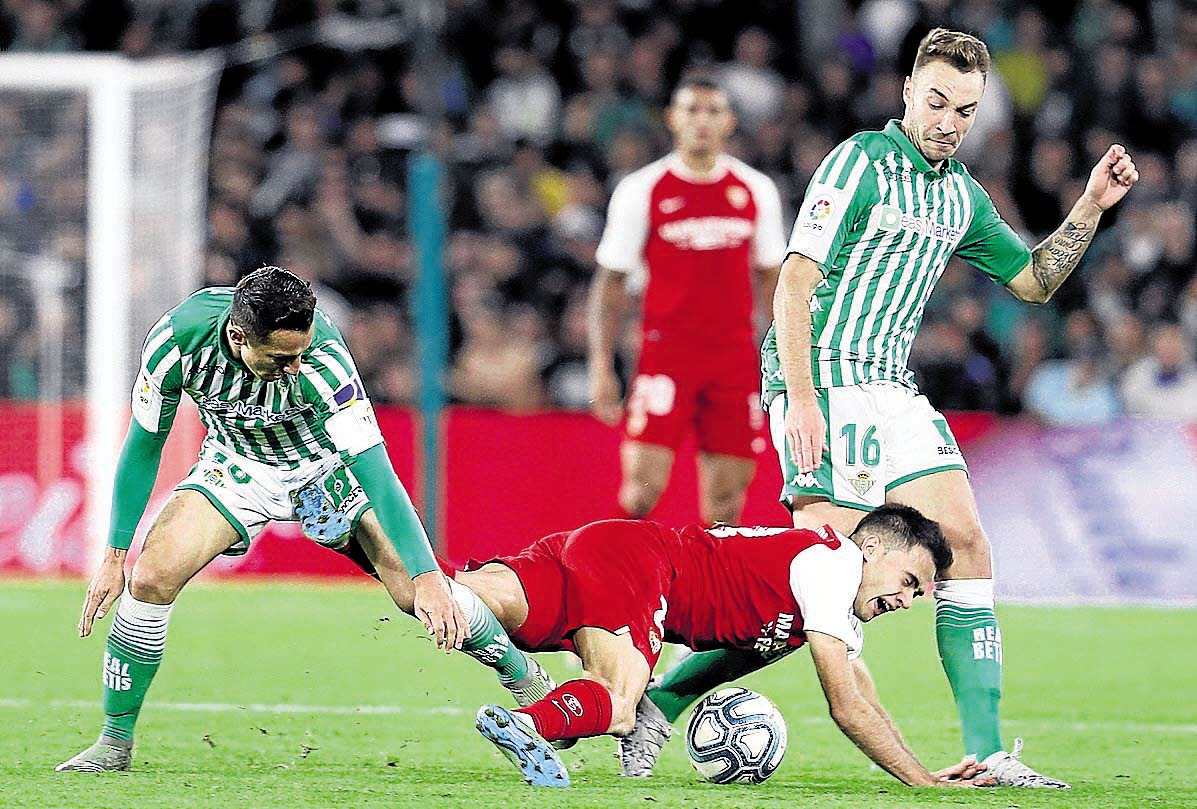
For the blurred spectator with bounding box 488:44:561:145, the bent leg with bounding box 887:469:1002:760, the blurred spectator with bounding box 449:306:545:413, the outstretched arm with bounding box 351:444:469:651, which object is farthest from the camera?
the blurred spectator with bounding box 488:44:561:145

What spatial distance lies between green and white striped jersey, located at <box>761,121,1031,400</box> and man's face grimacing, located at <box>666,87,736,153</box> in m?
2.85

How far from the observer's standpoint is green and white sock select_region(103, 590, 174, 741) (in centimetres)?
570

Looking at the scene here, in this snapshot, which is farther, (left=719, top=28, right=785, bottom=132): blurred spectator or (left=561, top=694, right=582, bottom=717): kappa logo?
(left=719, top=28, right=785, bottom=132): blurred spectator

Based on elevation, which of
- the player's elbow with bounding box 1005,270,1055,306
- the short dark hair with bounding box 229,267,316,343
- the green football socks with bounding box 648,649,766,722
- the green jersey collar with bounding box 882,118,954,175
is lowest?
the green football socks with bounding box 648,649,766,722

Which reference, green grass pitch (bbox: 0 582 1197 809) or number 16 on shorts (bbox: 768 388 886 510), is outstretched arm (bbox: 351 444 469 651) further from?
number 16 on shorts (bbox: 768 388 886 510)

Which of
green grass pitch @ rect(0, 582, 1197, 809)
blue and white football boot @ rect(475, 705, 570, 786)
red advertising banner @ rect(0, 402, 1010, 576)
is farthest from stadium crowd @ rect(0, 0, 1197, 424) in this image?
blue and white football boot @ rect(475, 705, 570, 786)

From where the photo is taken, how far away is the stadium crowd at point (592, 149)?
13664mm

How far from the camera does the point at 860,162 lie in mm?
5934

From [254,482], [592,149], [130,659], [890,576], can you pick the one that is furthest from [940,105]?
[592,149]

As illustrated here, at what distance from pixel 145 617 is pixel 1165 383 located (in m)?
9.13

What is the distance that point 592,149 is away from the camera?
15.3m

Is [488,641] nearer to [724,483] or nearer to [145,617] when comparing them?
[145,617]

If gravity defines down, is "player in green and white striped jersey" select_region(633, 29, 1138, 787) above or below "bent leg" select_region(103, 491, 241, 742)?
above

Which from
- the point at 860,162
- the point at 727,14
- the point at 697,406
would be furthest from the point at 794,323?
the point at 727,14
